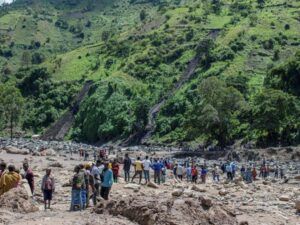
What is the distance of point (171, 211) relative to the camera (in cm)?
1797

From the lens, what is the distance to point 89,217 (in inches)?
755

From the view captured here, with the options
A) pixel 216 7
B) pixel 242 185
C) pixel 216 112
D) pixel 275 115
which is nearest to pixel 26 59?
pixel 216 7

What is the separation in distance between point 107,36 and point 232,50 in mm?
57915

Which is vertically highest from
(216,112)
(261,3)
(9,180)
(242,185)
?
(261,3)

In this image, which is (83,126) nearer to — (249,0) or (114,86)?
(114,86)

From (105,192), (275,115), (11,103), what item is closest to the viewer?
(105,192)

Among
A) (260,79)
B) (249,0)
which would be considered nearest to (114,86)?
(260,79)

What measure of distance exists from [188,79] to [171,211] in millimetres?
97994

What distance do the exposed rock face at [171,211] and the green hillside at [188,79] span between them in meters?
54.4

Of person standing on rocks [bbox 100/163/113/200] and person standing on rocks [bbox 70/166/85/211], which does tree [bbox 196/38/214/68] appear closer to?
person standing on rocks [bbox 100/163/113/200]

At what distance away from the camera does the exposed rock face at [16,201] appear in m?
20.4

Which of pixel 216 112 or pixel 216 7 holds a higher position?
pixel 216 7

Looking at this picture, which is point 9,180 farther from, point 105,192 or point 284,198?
point 284,198

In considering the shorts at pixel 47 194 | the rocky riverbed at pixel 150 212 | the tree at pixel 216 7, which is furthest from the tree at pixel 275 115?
the tree at pixel 216 7
